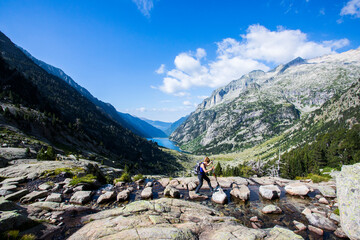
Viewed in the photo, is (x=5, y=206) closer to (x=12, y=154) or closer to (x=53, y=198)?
(x=53, y=198)

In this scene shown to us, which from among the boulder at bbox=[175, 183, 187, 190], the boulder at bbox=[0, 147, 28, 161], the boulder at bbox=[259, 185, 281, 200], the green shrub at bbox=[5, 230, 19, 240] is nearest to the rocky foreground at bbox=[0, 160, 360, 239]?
the boulder at bbox=[259, 185, 281, 200]

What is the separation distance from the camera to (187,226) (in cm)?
909

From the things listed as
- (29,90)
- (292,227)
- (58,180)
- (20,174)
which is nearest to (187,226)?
(292,227)

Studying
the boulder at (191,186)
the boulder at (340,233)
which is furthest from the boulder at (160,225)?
the boulder at (191,186)

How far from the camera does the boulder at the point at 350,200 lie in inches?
390

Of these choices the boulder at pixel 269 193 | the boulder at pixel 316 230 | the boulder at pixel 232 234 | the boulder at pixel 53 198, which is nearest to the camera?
the boulder at pixel 232 234

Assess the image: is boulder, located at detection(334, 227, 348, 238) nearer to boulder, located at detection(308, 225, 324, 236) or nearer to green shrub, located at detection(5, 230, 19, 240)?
boulder, located at detection(308, 225, 324, 236)

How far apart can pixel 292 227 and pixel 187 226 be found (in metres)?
9.15

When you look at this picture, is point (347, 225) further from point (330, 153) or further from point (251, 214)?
point (330, 153)

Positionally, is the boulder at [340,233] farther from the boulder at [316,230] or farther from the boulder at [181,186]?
the boulder at [181,186]

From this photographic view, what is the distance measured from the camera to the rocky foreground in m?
8.37

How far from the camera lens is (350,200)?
1059 cm

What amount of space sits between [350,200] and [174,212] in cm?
1251

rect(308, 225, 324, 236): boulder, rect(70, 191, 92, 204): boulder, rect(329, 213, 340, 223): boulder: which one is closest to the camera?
rect(308, 225, 324, 236): boulder
